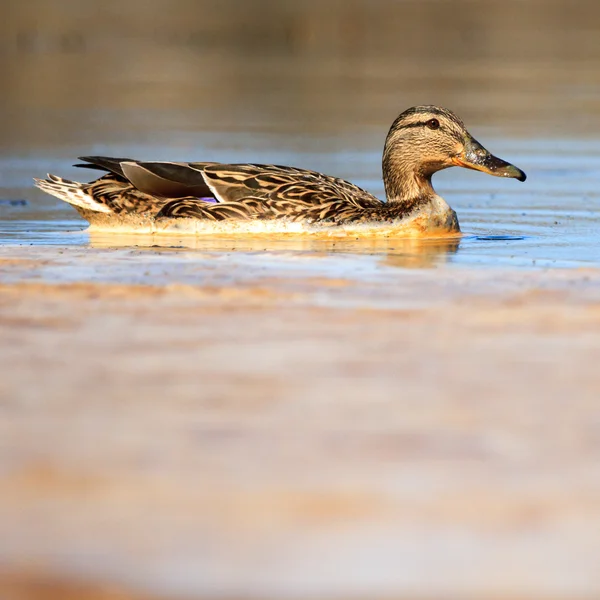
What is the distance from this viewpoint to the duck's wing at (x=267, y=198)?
10352 mm

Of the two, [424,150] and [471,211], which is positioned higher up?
[424,150]

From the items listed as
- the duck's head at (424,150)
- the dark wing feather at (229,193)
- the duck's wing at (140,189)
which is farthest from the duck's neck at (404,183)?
the duck's wing at (140,189)

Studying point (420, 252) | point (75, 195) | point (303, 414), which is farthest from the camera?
point (75, 195)

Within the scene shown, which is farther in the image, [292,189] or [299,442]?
[292,189]

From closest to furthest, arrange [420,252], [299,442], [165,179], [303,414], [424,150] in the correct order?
1. [299,442]
2. [303,414]
3. [420,252]
4. [165,179]
5. [424,150]

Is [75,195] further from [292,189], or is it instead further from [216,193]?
[292,189]

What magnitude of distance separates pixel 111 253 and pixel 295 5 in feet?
125

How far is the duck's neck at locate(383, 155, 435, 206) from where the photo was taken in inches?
430

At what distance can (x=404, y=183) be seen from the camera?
435 inches

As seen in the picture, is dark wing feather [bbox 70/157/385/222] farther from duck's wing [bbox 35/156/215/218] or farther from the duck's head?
the duck's head

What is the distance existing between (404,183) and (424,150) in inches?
11.1

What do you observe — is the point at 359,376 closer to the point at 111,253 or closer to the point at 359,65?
the point at 111,253

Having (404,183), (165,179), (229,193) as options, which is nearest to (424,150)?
(404,183)

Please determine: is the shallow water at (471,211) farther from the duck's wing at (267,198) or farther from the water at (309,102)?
the duck's wing at (267,198)
